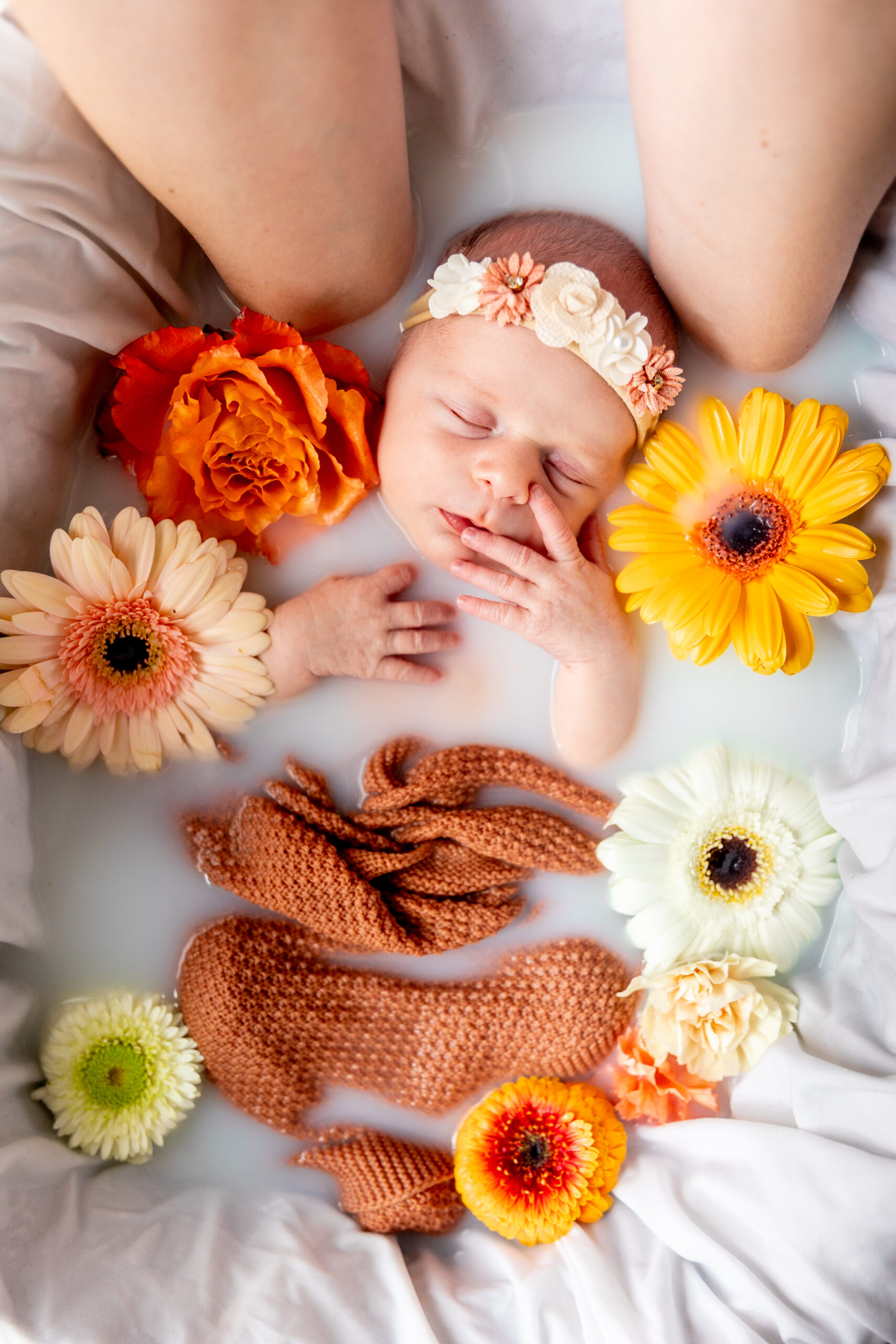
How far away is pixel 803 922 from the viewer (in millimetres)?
1162

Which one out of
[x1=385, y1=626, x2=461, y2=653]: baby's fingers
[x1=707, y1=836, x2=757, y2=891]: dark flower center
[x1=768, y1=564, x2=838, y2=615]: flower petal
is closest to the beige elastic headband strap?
[x1=768, y1=564, x2=838, y2=615]: flower petal

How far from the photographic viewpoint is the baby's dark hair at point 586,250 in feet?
3.51

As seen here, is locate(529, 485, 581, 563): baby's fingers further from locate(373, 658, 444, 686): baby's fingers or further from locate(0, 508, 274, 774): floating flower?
locate(0, 508, 274, 774): floating flower

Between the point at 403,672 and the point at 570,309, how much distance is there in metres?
0.42

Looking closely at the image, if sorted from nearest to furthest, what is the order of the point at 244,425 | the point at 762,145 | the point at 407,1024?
1. the point at 762,145
2. the point at 244,425
3. the point at 407,1024

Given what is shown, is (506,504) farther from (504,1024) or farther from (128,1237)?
(128,1237)

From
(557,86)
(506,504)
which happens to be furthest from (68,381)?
(557,86)

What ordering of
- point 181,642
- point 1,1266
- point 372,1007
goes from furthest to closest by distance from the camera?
1. point 372,1007
2. point 181,642
3. point 1,1266

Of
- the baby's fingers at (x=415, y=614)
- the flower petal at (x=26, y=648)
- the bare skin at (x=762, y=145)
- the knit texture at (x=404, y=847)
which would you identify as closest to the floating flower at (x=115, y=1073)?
the knit texture at (x=404, y=847)

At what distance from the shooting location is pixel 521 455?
1.02 metres

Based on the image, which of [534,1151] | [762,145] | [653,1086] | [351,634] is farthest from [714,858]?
[762,145]

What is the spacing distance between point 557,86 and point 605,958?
1054 mm

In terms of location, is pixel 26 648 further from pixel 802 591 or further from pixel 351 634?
pixel 802 591

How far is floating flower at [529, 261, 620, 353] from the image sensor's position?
1006 millimetres
